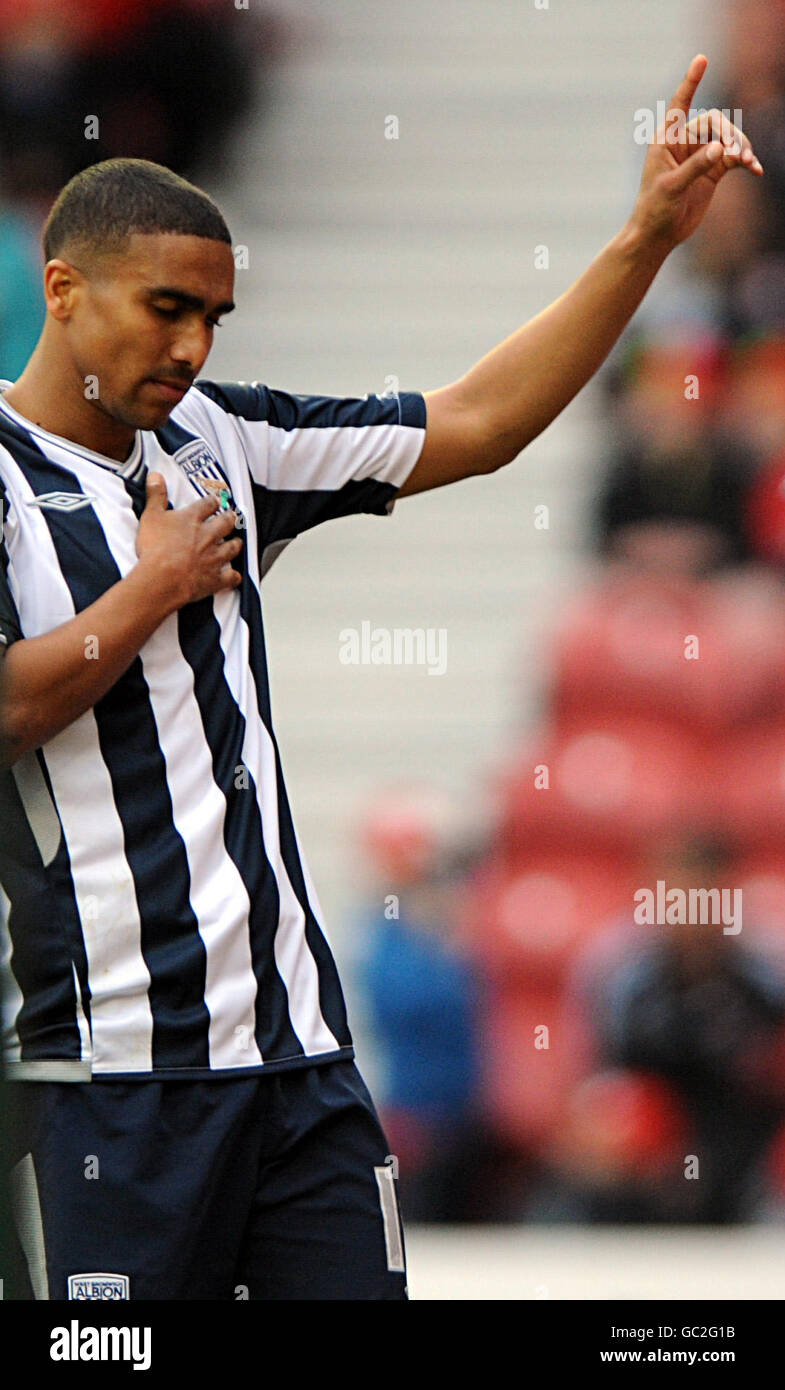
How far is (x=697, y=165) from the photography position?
239 centimetres

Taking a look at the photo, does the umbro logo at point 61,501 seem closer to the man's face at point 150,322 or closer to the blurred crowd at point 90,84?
the man's face at point 150,322

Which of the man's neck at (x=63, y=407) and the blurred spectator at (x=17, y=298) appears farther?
the blurred spectator at (x=17, y=298)

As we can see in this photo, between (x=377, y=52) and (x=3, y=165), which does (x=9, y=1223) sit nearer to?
(x=3, y=165)

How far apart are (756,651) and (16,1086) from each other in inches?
153

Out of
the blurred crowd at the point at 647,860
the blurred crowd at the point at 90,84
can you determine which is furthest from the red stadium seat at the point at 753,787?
the blurred crowd at the point at 90,84

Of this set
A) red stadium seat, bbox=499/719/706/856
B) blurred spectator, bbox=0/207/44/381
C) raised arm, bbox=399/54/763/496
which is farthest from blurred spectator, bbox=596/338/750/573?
raised arm, bbox=399/54/763/496

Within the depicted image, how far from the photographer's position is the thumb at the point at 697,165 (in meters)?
2.38

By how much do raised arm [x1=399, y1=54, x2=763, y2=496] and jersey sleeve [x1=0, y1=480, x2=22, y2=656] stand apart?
0.61 meters

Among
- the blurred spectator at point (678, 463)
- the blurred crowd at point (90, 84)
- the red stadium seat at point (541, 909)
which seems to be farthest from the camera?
the blurred crowd at point (90, 84)

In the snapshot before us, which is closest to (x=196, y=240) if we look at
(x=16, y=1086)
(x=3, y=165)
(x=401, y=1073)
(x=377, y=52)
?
(x=16, y=1086)

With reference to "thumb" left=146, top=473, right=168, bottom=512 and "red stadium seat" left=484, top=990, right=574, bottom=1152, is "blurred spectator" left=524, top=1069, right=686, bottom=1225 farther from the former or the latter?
"thumb" left=146, top=473, right=168, bottom=512

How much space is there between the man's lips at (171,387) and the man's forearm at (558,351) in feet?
1.57

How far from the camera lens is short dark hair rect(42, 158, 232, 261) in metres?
2.19

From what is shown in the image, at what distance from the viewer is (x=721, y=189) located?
5785 millimetres
